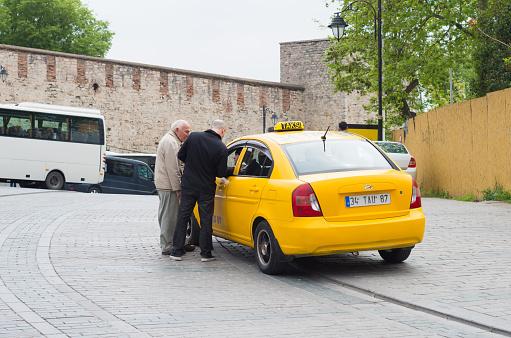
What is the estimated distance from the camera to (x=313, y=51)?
5422 centimetres

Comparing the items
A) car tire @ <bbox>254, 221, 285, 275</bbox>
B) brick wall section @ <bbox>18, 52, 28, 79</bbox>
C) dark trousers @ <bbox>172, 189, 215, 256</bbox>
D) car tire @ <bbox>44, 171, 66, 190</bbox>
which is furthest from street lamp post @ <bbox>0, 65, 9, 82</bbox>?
car tire @ <bbox>254, 221, 285, 275</bbox>

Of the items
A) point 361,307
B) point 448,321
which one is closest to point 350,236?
point 361,307

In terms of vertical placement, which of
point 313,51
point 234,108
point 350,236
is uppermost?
point 313,51

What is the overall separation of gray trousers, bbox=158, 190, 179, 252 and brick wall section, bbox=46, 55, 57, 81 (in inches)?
1275

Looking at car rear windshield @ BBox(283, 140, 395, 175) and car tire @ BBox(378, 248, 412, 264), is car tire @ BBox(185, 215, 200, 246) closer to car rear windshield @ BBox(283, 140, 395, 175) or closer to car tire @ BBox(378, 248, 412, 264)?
car rear windshield @ BBox(283, 140, 395, 175)

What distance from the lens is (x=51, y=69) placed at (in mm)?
40969

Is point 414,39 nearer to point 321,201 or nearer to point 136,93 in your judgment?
point 136,93

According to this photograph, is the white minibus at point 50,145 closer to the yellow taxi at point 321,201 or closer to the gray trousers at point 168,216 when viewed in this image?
the gray trousers at point 168,216

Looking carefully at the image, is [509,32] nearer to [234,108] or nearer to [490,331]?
[490,331]

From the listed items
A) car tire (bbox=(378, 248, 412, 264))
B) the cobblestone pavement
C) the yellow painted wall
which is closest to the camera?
the cobblestone pavement

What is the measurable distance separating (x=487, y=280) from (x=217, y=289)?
2.71 meters

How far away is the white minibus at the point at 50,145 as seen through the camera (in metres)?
29.7

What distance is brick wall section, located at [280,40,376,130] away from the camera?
53344 millimetres

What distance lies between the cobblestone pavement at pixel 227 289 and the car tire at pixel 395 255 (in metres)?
0.14
